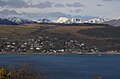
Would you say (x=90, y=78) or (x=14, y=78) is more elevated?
(x=14, y=78)

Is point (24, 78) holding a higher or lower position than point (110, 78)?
higher

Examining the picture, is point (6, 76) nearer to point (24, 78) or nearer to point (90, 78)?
point (24, 78)

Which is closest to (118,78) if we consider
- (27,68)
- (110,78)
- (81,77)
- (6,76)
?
(110,78)

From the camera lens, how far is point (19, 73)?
4672cm

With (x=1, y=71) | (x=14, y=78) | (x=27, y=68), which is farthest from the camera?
(x=27, y=68)

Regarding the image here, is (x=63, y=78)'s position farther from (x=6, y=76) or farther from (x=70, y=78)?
(x=6, y=76)

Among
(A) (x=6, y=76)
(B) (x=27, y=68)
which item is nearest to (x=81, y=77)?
(B) (x=27, y=68)

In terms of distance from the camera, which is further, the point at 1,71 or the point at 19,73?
the point at 19,73

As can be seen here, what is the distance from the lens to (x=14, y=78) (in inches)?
1768

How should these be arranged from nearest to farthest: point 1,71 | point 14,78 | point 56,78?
point 1,71 < point 14,78 < point 56,78

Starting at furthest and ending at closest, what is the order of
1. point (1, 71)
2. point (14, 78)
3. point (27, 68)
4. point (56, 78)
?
point (56, 78), point (27, 68), point (14, 78), point (1, 71)

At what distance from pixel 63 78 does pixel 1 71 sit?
58359mm

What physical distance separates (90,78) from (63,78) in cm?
812

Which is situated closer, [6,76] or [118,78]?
[6,76]
